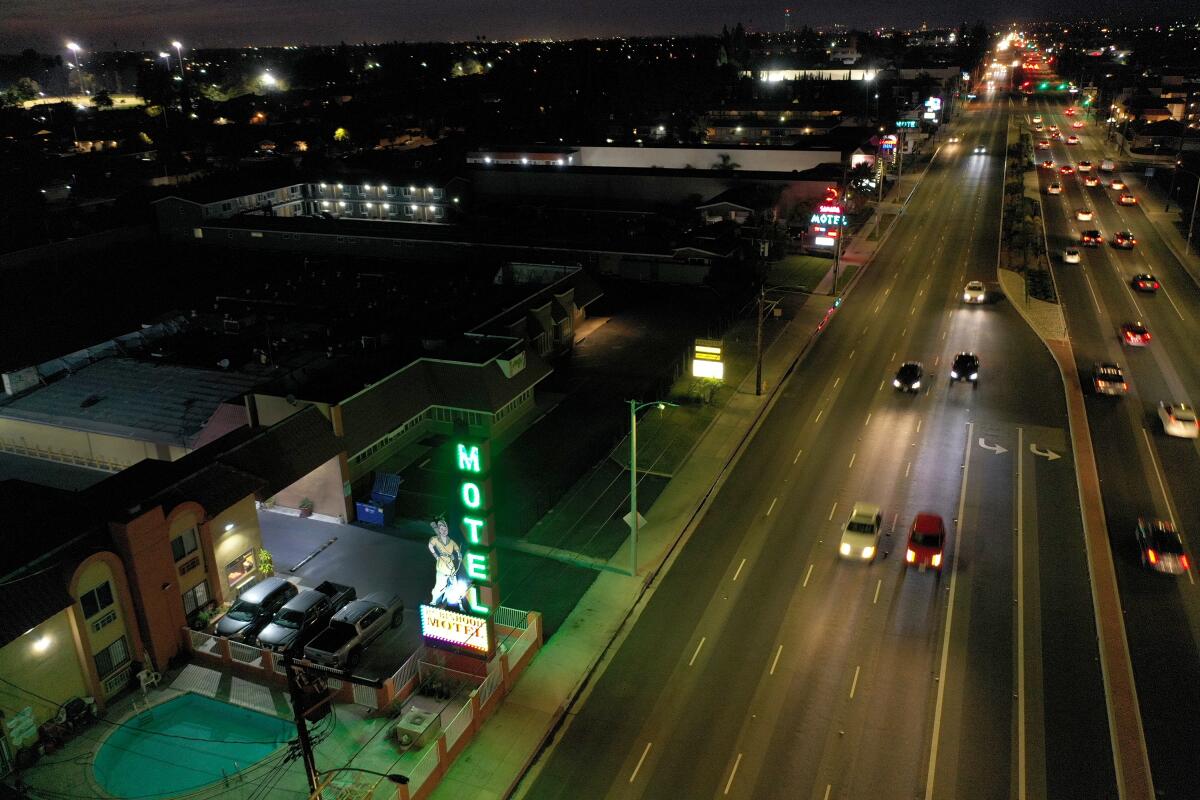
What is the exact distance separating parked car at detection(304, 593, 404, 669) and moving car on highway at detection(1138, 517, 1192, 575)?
29381mm

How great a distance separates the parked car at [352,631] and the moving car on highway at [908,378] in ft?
111

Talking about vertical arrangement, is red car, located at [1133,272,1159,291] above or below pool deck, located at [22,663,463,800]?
above

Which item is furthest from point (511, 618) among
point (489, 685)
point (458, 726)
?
point (458, 726)

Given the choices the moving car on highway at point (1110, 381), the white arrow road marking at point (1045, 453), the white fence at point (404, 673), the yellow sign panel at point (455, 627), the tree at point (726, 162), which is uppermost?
the tree at point (726, 162)

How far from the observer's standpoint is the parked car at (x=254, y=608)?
29062 mm

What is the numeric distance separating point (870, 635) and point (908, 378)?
25.1 metres

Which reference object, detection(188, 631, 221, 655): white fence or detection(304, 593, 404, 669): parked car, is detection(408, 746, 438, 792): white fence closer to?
detection(304, 593, 404, 669): parked car

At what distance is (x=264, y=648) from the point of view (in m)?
27.8

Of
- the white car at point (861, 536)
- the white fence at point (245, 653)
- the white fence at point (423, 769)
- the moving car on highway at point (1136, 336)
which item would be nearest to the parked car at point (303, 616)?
the white fence at point (245, 653)

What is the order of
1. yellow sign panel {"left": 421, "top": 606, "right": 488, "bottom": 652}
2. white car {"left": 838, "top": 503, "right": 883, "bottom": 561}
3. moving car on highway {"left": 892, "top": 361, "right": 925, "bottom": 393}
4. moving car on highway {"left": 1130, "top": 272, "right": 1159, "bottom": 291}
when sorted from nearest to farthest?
1. yellow sign panel {"left": 421, "top": 606, "right": 488, "bottom": 652}
2. white car {"left": 838, "top": 503, "right": 883, "bottom": 561}
3. moving car on highway {"left": 892, "top": 361, "right": 925, "bottom": 393}
4. moving car on highway {"left": 1130, "top": 272, "right": 1159, "bottom": 291}

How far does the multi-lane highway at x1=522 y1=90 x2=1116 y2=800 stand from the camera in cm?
2325

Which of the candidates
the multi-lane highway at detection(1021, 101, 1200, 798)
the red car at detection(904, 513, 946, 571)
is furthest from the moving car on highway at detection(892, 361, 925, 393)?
the red car at detection(904, 513, 946, 571)

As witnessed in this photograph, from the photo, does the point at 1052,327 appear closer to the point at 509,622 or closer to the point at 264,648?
the point at 509,622

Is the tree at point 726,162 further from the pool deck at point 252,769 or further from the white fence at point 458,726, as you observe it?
the white fence at point 458,726
